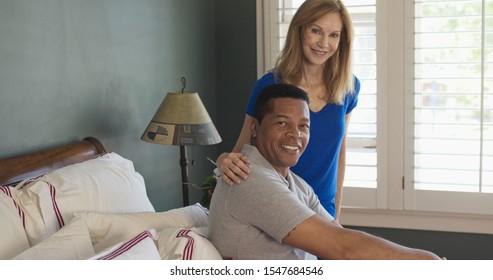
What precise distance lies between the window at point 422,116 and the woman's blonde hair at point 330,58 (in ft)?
3.58

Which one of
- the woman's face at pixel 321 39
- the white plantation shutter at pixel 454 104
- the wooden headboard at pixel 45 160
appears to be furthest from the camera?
the white plantation shutter at pixel 454 104

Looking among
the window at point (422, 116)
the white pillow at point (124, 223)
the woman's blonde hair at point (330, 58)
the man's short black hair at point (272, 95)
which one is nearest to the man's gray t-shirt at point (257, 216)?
the man's short black hair at point (272, 95)

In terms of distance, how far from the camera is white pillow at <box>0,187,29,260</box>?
1806mm

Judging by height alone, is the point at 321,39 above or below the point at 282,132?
above

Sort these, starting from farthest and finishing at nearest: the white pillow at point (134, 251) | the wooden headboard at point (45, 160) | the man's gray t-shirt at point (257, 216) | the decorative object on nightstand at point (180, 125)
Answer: the decorative object on nightstand at point (180, 125), the wooden headboard at point (45, 160), the man's gray t-shirt at point (257, 216), the white pillow at point (134, 251)

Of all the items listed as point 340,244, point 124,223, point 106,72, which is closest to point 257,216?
point 340,244

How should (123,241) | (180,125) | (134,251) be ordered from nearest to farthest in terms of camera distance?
1. (134,251)
2. (123,241)
3. (180,125)

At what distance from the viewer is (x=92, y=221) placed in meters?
2.03

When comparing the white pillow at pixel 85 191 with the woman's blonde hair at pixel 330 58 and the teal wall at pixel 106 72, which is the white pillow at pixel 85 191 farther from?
the woman's blonde hair at pixel 330 58

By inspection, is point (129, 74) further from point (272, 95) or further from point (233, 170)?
point (233, 170)

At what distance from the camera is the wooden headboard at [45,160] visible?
82.8 inches

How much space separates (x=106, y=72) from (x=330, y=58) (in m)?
0.90

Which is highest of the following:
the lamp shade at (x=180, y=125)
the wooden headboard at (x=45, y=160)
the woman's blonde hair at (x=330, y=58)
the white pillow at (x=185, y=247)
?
the woman's blonde hair at (x=330, y=58)

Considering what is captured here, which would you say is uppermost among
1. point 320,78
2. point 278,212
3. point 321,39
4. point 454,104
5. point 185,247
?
point 321,39
